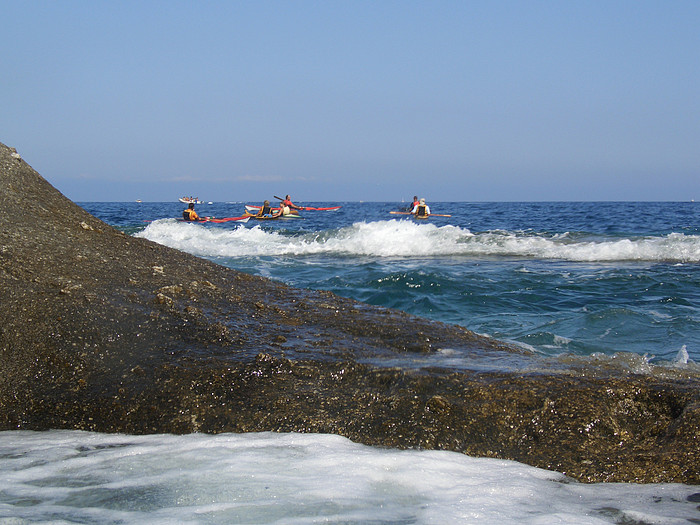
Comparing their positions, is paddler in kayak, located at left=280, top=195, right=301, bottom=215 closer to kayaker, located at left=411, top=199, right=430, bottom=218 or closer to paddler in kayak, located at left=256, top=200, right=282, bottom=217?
paddler in kayak, located at left=256, top=200, right=282, bottom=217

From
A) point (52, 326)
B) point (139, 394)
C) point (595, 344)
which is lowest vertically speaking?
point (595, 344)

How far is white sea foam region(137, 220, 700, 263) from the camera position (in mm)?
14625

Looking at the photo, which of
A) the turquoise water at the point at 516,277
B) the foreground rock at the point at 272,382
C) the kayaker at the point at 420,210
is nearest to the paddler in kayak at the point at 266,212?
the kayaker at the point at 420,210

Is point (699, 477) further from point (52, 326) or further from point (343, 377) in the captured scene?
point (52, 326)

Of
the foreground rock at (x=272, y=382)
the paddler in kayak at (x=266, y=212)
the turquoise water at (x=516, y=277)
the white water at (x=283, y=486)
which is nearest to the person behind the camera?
the white water at (x=283, y=486)

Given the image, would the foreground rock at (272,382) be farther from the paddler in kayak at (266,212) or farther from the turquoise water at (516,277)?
the paddler in kayak at (266,212)

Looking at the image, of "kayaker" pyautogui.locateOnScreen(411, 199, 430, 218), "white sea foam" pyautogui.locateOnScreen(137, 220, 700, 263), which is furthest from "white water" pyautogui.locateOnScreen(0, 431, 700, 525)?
"kayaker" pyautogui.locateOnScreen(411, 199, 430, 218)

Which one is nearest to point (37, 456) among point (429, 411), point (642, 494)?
point (429, 411)

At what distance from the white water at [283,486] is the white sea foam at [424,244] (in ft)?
42.4

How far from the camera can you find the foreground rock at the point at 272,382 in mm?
2607

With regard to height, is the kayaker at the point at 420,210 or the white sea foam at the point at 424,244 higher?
the kayaker at the point at 420,210

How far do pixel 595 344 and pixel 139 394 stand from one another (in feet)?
16.5

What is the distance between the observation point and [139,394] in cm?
292

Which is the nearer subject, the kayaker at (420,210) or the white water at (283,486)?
the white water at (283,486)
